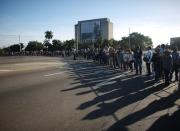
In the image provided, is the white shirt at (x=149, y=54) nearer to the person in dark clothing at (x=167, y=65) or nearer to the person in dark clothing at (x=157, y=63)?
the person in dark clothing at (x=157, y=63)

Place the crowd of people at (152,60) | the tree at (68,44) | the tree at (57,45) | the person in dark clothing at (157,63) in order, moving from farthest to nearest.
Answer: the tree at (57,45) → the tree at (68,44) → the person in dark clothing at (157,63) → the crowd of people at (152,60)

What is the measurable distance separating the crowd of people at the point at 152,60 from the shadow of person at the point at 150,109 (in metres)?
2.74

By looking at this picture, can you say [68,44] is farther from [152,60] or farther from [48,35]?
[152,60]

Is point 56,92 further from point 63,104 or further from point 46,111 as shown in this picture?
point 46,111

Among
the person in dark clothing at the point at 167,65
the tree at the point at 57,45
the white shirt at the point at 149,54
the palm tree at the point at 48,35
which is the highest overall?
the palm tree at the point at 48,35

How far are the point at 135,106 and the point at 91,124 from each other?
2333 mm

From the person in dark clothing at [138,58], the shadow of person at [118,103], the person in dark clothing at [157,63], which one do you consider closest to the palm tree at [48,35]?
the person in dark clothing at [138,58]

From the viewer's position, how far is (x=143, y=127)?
5867 mm

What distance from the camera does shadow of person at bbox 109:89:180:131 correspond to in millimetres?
6229

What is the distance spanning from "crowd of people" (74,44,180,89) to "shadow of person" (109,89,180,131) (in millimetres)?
2741

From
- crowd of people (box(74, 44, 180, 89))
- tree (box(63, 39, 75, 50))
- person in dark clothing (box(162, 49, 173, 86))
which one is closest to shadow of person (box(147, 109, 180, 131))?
person in dark clothing (box(162, 49, 173, 86))

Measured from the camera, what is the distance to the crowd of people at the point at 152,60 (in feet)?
39.6

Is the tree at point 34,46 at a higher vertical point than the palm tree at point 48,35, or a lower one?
lower

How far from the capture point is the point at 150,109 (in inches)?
294
